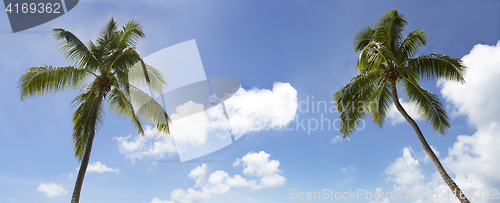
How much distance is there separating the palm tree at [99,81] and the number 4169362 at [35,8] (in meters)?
0.98

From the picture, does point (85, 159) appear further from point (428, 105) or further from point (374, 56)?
point (428, 105)

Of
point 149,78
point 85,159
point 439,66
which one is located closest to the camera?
point 85,159

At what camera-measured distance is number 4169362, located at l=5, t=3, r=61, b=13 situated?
10664 millimetres

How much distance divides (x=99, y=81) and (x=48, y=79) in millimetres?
1676

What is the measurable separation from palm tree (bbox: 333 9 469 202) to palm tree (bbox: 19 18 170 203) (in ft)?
28.7

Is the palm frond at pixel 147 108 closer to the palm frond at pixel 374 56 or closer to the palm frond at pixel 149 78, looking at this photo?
the palm frond at pixel 149 78

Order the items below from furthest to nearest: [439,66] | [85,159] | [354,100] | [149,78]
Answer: [354,100]
[149,78]
[439,66]
[85,159]

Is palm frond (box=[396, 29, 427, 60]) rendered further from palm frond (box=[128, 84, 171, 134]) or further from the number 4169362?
the number 4169362

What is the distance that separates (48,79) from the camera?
35.1 ft

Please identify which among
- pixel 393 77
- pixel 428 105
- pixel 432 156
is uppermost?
pixel 393 77

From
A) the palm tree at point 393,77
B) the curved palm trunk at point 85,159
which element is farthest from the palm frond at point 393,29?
the curved palm trunk at point 85,159

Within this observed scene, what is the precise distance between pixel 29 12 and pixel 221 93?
26.4 feet

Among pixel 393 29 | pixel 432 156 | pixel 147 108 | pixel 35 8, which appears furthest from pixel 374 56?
pixel 35 8

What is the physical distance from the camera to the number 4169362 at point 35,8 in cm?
1066
